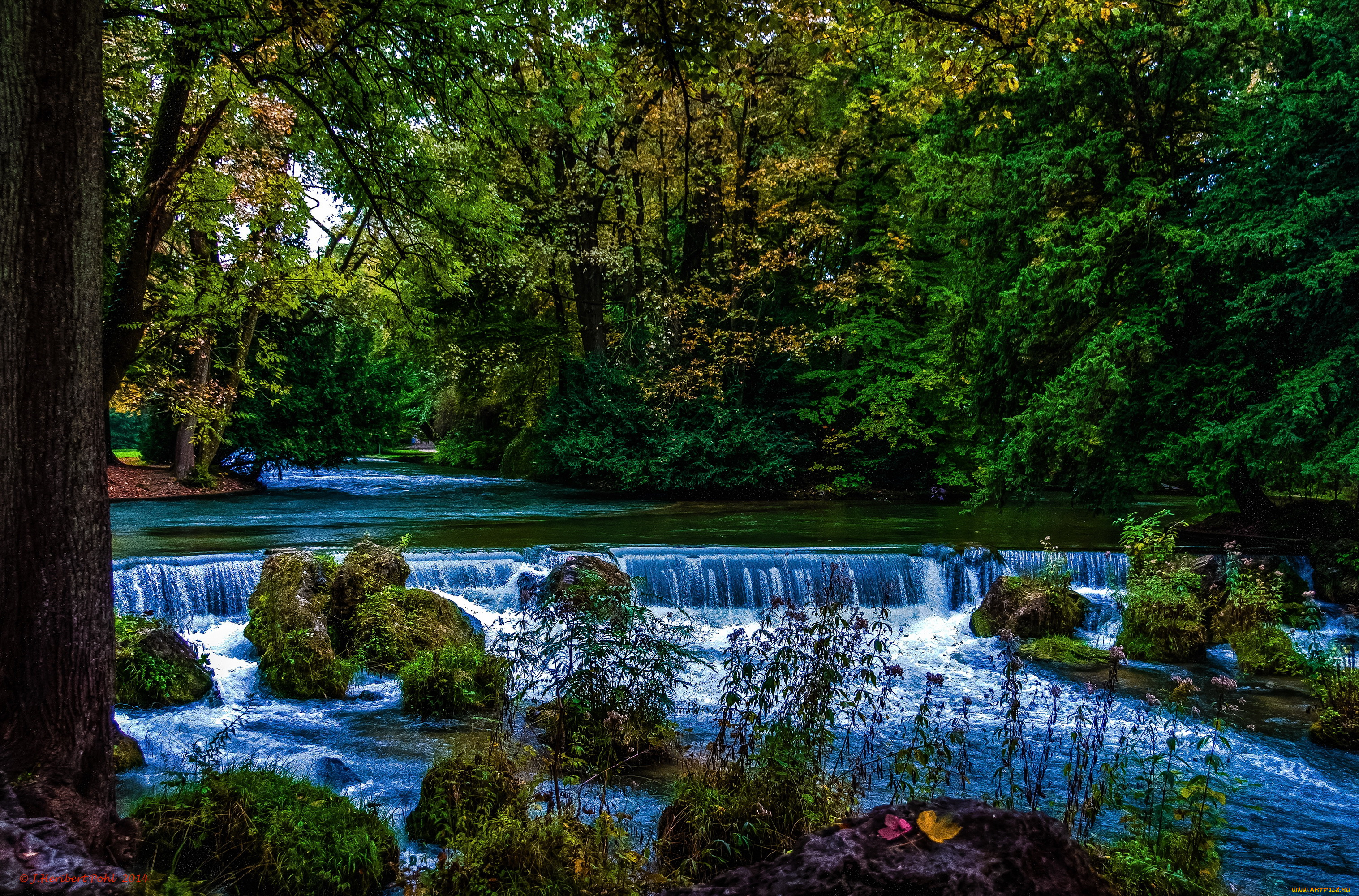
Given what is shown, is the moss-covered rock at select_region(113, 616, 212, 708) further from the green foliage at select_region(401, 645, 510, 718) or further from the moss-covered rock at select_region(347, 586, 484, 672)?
the green foliage at select_region(401, 645, 510, 718)

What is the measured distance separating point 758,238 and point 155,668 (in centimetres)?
1675

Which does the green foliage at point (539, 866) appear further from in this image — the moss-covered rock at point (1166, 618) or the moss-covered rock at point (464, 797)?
the moss-covered rock at point (1166, 618)

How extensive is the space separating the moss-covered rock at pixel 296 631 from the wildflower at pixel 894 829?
7069 millimetres

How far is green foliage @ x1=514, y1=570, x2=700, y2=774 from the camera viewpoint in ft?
16.3

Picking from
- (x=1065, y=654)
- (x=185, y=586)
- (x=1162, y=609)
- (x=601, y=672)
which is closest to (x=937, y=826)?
(x=601, y=672)

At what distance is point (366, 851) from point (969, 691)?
22.2 ft

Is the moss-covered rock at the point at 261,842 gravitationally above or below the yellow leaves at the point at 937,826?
below

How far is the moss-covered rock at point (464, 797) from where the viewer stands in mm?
4539

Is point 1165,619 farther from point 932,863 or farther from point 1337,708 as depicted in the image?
point 932,863

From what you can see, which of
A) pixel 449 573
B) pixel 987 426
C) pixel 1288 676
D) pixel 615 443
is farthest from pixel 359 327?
pixel 1288 676

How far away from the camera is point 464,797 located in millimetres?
4738

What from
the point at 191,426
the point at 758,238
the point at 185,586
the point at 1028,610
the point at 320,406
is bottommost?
the point at 1028,610

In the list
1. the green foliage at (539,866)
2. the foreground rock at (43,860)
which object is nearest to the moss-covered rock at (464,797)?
the green foliage at (539,866)

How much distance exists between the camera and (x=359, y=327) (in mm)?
23734
